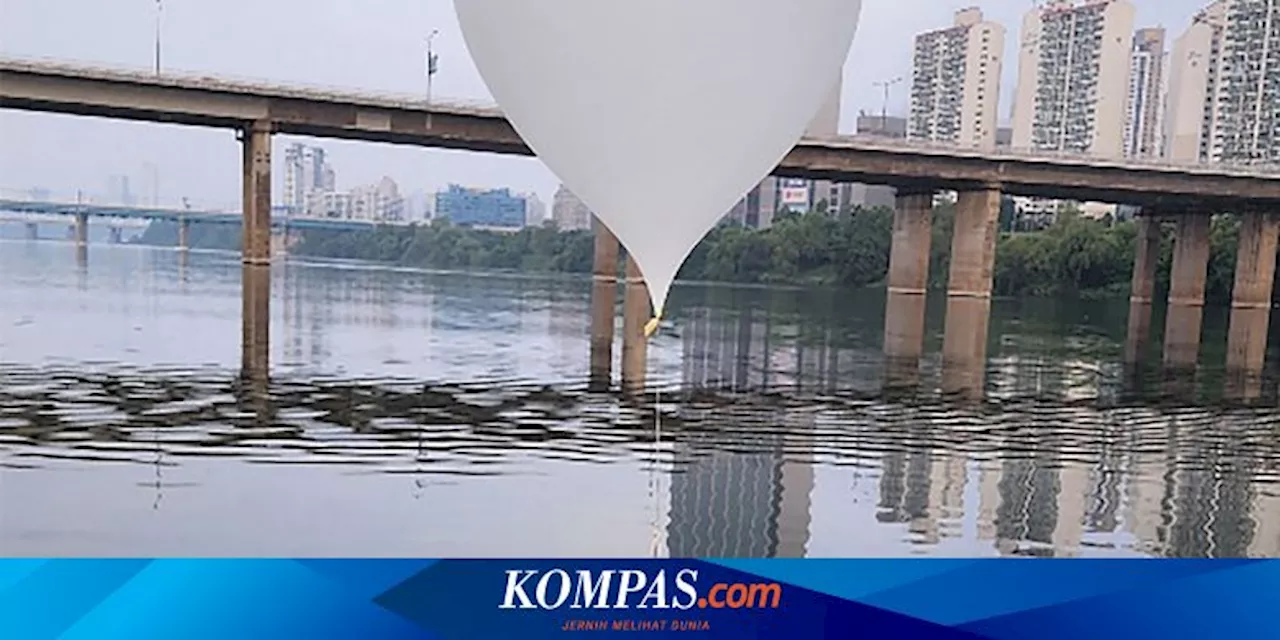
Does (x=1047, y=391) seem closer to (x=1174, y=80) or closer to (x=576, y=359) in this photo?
(x=576, y=359)

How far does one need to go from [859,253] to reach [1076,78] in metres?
14.7

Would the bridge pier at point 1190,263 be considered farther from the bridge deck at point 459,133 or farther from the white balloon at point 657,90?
the white balloon at point 657,90

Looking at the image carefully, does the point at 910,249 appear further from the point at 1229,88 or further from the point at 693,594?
the point at 693,594

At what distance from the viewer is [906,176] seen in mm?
36000

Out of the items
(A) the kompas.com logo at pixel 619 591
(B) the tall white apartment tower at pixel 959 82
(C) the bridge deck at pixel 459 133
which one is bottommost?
(A) the kompas.com logo at pixel 619 591

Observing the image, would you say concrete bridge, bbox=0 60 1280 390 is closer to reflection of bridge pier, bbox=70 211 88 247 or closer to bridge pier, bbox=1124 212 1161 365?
bridge pier, bbox=1124 212 1161 365

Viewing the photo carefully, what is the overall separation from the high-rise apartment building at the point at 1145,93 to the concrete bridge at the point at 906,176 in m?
6.60

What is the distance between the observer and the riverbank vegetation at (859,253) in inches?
1332

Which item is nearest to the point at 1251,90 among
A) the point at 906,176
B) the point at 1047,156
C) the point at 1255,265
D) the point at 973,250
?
the point at 1255,265

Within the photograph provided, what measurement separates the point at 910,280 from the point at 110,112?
2871 cm

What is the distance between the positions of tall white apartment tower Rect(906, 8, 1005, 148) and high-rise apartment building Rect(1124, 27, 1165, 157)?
9189 millimetres

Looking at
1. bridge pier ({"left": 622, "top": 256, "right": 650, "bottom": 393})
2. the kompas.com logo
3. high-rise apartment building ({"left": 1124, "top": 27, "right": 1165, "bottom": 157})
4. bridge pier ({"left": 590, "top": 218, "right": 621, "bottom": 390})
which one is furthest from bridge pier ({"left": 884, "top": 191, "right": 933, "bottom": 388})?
the kompas.com logo

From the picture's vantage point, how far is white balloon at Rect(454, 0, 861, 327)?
4.43 meters

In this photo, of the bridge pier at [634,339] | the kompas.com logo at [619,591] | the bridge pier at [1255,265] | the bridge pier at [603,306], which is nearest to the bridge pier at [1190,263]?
the bridge pier at [1255,265]
